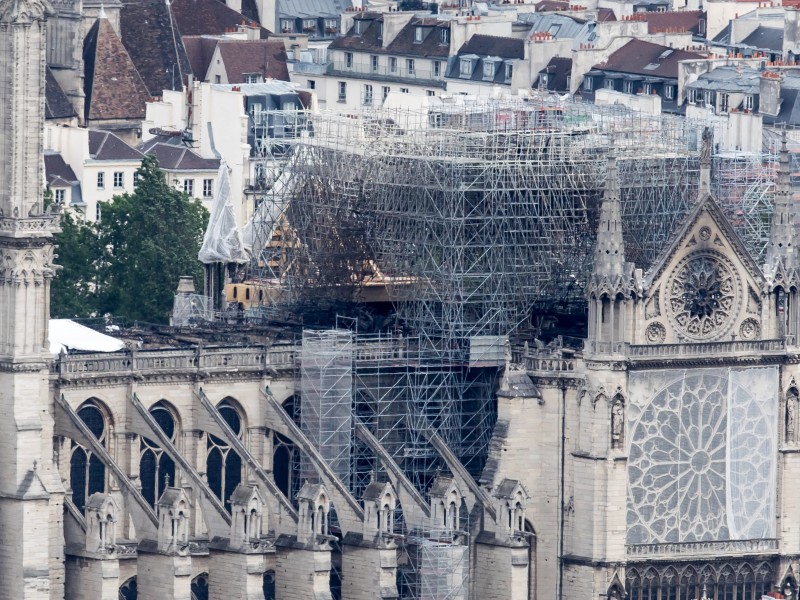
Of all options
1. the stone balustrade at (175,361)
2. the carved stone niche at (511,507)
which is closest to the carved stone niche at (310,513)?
the stone balustrade at (175,361)

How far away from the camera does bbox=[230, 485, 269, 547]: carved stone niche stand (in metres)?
171

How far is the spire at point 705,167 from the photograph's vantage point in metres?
178

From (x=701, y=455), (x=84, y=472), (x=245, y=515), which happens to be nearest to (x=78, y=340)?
(x=84, y=472)

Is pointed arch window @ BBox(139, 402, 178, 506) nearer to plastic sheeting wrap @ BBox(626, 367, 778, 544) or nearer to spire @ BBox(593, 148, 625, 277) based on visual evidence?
spire @ BBox(593, 148, 625, 277)

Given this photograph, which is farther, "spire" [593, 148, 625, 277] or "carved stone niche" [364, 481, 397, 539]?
"spire" [593, 148, 625, 277]

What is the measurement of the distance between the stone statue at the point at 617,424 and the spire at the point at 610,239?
178 inches

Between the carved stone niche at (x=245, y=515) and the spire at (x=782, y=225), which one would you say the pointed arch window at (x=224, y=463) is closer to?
the carved stone niche at (x=245, y=515)

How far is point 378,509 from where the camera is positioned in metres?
174

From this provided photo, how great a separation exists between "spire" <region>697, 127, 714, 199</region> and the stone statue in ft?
25.8

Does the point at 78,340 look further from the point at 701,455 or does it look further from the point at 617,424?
the point at 701,455

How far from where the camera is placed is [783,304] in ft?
590

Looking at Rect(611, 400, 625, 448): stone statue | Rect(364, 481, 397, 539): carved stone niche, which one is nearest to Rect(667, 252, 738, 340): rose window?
Rect(611, 400, 625, 448): stone statue

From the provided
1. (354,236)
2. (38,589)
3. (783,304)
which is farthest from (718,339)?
(38,589)

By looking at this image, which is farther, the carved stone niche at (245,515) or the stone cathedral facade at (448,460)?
the carved stone niche at (245,515)
